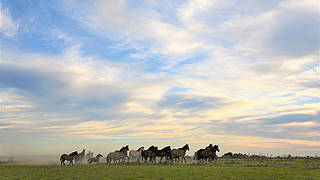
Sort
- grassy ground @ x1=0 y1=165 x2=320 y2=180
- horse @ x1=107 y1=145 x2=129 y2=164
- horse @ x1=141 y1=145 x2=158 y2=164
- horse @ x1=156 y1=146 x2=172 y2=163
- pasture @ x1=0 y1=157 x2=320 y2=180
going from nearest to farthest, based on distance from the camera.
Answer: grassy ground @ x1=0 y1=165 x2=320 y2=180 → pasture @ x1=0 y1=157 x2=320 y2=180 → horse @ x1=156 y1=146 x2=172 y2=163 → horse @ x1=141 y1=145 x2=158 y2=164 → horse @ x1=107 y1=145 x2=129 y2=164

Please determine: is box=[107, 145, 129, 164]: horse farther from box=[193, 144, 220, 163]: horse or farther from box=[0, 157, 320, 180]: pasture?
box=[0, 157, 320, 180]: pasture

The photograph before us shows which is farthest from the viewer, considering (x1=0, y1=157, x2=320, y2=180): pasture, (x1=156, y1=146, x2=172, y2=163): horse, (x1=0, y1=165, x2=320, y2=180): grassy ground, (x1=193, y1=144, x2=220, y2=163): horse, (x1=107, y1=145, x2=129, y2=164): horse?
(x1=107, y1=145, x2=129, y2=164): horse

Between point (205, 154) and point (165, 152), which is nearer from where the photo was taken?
point (205, 154)

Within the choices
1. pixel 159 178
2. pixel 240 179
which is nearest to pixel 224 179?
pixel 240 179

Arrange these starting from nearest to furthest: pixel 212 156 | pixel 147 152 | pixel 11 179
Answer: pixel 11 179, pixel 212 156, pixel 147 152

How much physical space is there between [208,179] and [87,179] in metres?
10.3

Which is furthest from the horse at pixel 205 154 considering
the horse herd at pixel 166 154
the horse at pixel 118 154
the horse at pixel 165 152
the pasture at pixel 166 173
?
the pasture at pixel 166 173

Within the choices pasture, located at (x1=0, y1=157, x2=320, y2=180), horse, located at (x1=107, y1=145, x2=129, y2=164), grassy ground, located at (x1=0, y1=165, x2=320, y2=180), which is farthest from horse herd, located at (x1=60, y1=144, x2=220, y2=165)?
grassy ground, located at (x1=0, y1=165, x2=320, y2=180)

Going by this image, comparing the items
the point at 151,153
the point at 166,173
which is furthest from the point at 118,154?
the point at 166,173

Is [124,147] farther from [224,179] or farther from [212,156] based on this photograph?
[224,179]

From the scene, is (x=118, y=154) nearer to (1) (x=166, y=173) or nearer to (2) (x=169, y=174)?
(1) (x=166, y=173)

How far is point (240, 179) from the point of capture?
23.0 m

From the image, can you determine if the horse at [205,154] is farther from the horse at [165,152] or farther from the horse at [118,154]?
the horse at [118,154]

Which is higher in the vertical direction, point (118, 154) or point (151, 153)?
point (151, 153)
